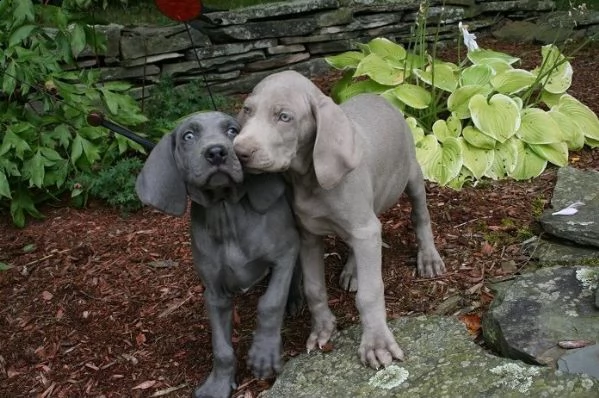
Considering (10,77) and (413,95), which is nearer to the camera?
(10,77)

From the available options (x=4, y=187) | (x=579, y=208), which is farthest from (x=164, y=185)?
(x=579, y=208)

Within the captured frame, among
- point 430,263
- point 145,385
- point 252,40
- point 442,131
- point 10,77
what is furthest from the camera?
point 252,40

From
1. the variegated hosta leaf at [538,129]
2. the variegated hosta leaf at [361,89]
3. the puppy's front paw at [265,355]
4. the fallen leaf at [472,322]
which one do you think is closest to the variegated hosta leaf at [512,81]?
the variegated hosta leaf at [538,129]

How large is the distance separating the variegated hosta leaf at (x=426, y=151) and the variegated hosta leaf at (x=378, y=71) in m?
0.56

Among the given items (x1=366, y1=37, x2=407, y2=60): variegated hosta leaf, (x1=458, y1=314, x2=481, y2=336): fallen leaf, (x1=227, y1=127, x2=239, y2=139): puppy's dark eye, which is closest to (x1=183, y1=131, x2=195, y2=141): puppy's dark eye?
(x1=227, y1=127, x2=239, y2=139): puppy's dark eye

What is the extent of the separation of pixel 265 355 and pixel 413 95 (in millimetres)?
2767

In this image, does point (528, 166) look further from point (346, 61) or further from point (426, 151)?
point (346, 61)

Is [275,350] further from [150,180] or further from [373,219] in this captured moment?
[150,180]

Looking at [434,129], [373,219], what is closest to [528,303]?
[373,219]

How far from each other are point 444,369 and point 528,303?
486 mm

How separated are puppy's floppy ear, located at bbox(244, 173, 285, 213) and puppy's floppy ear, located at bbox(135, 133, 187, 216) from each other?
25 cm

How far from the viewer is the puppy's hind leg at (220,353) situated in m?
3.09

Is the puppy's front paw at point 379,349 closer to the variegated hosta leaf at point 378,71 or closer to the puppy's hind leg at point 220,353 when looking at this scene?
the puppy's hind leg at point 220,353

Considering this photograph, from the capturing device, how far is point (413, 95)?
533 centimetres
